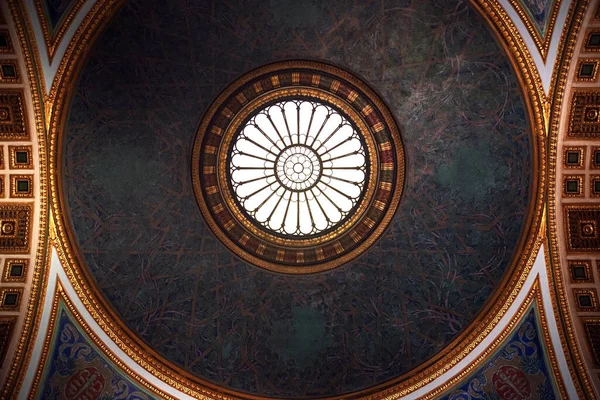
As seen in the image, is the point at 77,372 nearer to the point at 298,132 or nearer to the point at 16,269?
the point at 16,269

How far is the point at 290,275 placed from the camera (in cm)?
1888

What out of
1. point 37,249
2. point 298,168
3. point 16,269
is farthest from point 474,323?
point 16,269

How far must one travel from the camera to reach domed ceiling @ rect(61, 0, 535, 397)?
1678 cm

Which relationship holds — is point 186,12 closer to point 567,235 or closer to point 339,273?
point 339,273

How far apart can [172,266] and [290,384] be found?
441 centimetres

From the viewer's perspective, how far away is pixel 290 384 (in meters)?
18.6

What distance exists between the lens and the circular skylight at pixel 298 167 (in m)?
19.1

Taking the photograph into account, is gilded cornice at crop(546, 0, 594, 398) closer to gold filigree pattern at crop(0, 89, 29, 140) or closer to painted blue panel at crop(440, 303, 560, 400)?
painted blue panel at crop(440, 303, 560, 400)

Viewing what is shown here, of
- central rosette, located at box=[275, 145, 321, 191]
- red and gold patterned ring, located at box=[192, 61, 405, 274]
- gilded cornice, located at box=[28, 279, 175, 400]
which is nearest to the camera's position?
gilded cornice, located at box=[28, 279, 175, 400]

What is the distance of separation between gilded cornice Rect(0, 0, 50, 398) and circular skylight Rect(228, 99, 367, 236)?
4.94 meters

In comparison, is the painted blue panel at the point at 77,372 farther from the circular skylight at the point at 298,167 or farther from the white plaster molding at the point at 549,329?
the white plaster molding at the point at 549,329

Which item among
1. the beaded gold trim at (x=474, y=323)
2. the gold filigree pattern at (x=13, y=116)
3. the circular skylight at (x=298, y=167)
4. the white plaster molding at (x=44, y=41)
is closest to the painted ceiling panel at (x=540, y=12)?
the beaded gold trim at (x=474, y=323)

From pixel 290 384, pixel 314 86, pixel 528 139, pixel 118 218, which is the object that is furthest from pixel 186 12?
pixel 290 384

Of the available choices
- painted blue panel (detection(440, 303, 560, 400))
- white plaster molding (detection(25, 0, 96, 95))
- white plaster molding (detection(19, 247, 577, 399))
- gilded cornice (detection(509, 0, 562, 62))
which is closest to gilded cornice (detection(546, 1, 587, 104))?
gilded cornice (detection(509, 0, 562, 62))
